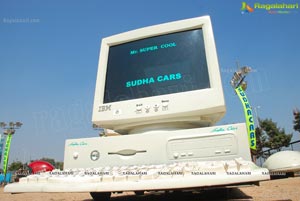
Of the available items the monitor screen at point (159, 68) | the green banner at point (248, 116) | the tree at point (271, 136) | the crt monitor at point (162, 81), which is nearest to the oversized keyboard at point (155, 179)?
the crt monitor at point (162, 81)

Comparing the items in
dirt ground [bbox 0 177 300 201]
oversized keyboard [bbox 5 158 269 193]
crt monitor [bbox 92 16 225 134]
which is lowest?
dirt ground [bbox 0 177 300 201]

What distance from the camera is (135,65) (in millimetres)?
1958

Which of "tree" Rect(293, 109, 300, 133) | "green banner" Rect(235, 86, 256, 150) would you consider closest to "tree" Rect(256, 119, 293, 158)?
"tree" Rect(293, 109, 300, 133)

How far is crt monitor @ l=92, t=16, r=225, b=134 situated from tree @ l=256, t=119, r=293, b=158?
18.1 meters

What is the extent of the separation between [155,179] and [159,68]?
1.08 metres

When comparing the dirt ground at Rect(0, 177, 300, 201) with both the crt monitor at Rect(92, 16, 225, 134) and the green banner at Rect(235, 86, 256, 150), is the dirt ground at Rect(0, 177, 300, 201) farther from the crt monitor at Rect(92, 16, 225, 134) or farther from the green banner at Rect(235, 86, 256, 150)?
the green banner at Rect(235, 86, 256, 150)

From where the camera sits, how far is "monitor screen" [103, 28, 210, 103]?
1.76 meters

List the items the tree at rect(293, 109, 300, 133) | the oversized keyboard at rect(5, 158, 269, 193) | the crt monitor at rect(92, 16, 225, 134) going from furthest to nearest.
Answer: the tree at rect(293, 109, 300, 133)
the crt monitor at rect(92, 16, 225, 134)
the oversized keyboard at rect(5, 158, 269, 193)

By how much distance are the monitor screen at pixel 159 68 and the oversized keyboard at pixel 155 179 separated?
839 millimetres

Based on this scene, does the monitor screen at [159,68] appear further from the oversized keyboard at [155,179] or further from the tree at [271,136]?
the tree at [271,136]

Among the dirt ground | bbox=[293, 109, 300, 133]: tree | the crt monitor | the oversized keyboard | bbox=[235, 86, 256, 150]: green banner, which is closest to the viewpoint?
the oversized keyboard

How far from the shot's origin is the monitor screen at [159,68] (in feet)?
5.76

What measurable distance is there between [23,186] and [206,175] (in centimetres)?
82

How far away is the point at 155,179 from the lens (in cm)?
96
